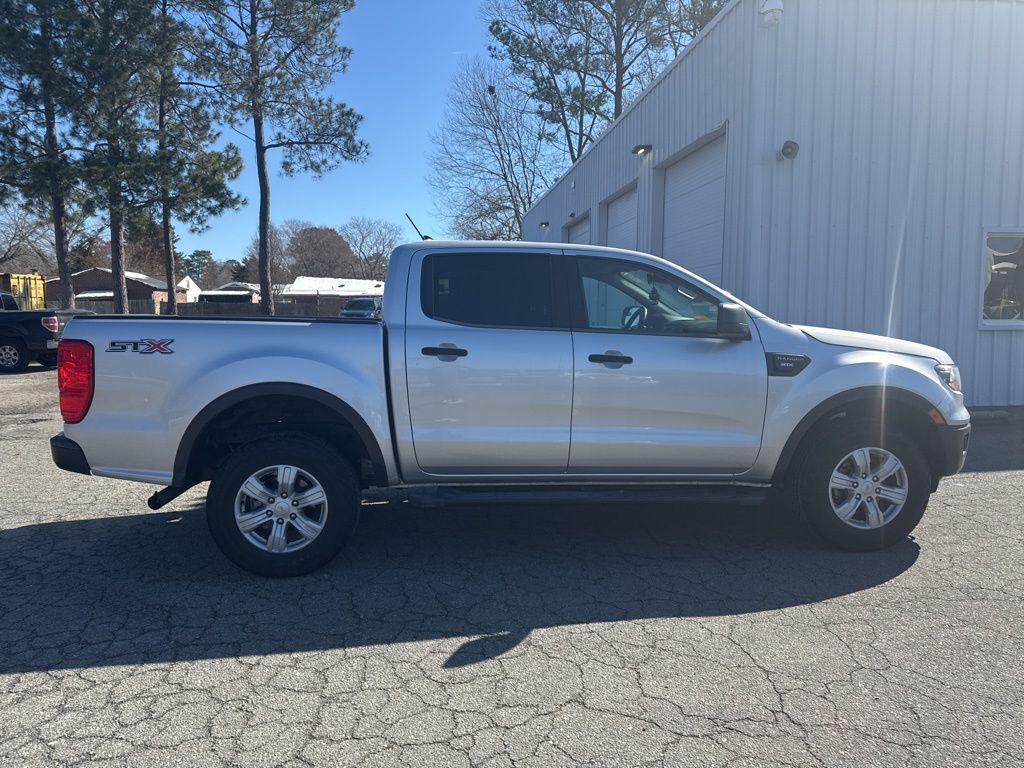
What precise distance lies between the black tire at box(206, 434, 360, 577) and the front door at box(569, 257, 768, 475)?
136 centimetres

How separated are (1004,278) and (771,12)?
15.6 ft

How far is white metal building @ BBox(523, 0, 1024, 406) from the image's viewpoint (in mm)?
9086

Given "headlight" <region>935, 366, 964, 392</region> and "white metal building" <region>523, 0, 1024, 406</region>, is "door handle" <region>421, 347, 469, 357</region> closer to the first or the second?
"headlight" <region>935, 366, 964, 392</region>

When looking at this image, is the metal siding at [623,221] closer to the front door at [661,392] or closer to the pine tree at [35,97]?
the front door at [661,392]

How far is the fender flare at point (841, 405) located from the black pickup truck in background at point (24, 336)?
15.8 metres

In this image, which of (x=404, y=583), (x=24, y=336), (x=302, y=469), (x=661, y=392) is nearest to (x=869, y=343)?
(x=661, y=392)

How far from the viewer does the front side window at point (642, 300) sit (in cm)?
459

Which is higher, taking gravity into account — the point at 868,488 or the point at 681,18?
the point at 681,18

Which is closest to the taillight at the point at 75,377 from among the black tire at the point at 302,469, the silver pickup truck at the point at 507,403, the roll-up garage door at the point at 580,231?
the silver pickup truck at the point at 507,403

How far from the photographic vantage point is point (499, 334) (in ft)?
14.5

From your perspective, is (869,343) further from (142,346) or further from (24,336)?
(24,336)

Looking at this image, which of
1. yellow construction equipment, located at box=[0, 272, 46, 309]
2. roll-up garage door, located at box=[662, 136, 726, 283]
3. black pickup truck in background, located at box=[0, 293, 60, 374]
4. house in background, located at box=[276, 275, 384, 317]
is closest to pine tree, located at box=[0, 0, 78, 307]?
black pickup truck in background, located at box=[0, 293, 60, 374]

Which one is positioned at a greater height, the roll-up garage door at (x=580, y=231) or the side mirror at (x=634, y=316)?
the roll-up garage door at (x=580, y=231)

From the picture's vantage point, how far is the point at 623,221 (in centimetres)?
1503
